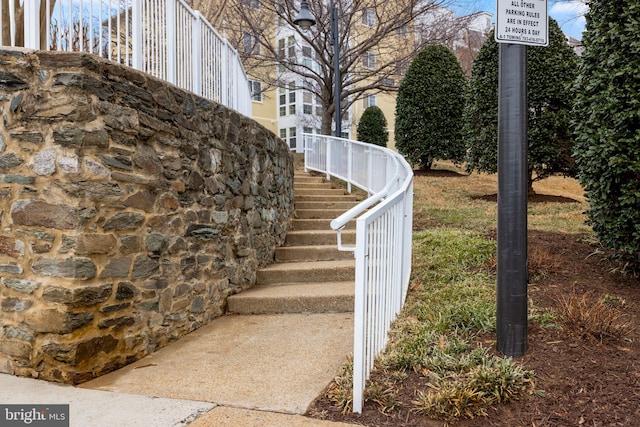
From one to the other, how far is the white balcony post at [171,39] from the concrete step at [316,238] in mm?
2830

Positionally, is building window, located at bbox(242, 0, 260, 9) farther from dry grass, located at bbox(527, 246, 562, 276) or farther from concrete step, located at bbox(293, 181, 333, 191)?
dry grass, located at bbox(527, 246, 562, 276)

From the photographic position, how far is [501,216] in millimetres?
2914

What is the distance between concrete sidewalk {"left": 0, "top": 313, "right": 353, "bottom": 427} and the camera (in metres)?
2.55

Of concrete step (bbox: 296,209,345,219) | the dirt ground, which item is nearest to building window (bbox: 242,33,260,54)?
concrete step (bbox: 296,209,345,219)

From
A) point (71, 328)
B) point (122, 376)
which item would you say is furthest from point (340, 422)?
point (71, 328)

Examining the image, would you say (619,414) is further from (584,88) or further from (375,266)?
(584,88)

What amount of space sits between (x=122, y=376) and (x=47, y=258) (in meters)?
0.92

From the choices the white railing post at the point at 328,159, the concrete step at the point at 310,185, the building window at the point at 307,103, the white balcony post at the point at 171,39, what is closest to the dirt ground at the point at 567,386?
the white balcony post at the point at 171,39

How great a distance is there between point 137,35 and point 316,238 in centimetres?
339

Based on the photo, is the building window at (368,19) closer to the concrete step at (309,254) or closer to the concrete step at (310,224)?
the concrete step at (310,224)

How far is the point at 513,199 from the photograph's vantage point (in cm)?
286

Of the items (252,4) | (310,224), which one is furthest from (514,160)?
(252,4)

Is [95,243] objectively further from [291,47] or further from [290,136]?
[290,136]

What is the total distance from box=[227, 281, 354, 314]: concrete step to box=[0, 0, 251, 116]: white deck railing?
6.75ft
